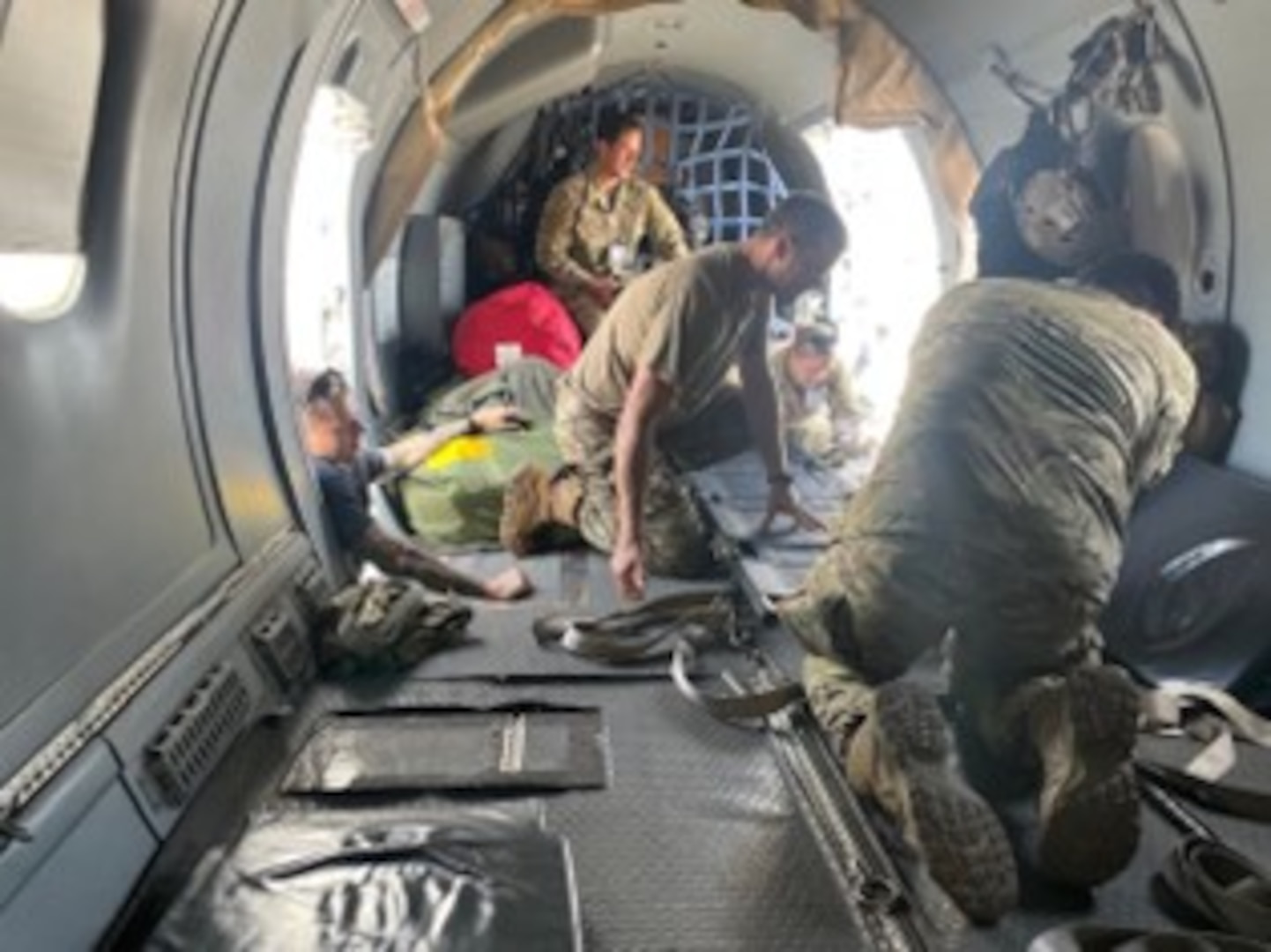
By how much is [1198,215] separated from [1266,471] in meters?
0.98

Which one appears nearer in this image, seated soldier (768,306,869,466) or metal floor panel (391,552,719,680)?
metal floor panel (391,552,719,680)

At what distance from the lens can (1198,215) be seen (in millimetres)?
4289

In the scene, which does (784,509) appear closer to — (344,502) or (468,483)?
(468,483)

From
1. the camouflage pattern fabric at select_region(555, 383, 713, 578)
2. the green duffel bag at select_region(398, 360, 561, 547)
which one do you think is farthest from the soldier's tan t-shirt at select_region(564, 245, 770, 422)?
the green duffel bag at select_region(398, 360, 561, 547)

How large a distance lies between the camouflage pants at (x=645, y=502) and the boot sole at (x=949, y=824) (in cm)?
243

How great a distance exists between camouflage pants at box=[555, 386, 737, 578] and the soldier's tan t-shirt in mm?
118

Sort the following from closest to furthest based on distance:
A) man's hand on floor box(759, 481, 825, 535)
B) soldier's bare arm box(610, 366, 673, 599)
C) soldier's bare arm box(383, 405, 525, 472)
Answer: soldier's bare arm box(610, 366, 673, 599) < man's hand on floor box(759, 481, 825, 535) < soldier's bare arm box(383, 405, 525, 472)

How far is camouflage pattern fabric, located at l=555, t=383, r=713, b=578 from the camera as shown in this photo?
491 centimetres

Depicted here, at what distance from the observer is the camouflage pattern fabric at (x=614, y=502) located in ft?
16.1

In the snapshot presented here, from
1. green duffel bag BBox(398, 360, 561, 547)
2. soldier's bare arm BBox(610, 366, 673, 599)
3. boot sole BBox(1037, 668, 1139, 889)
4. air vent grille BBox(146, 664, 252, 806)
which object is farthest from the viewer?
green duffel bag BBox(398, 360, 561, 547)

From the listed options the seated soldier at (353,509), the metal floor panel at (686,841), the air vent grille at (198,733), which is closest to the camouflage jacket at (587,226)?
the seated soldier at (353,509)

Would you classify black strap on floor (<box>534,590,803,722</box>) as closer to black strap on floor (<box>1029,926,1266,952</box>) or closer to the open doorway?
black strap on floor (<box>1029,926,1266,952</box>)

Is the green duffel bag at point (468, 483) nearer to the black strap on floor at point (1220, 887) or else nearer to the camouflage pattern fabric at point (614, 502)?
the camouflage pattern fabric at point (614, 502)

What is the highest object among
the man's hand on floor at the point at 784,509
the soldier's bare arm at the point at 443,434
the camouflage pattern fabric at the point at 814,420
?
the soldier's bare arm at the point at 443,434
